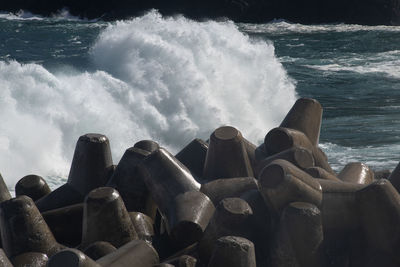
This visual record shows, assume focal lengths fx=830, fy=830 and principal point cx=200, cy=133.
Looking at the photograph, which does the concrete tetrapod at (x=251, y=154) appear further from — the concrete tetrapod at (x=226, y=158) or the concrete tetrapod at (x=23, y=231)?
the concrete tetrapod at (x=23, y=231)

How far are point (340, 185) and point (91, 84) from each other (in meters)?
11.0

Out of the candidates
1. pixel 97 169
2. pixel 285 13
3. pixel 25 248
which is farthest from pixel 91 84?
pixel 285 13

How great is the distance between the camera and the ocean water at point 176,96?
437 inches

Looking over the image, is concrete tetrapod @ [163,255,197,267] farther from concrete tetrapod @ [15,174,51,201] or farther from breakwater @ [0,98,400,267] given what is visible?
concrete tetrapod @ [15,174,51,201]

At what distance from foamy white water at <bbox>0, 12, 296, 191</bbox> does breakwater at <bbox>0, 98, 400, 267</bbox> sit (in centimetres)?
539

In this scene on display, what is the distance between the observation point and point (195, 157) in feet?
16.9

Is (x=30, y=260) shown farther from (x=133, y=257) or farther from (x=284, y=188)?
(x=284, y=188)

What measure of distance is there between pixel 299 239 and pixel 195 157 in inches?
65.3

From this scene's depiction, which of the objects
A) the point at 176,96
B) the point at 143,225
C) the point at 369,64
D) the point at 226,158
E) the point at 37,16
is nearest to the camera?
the point at 143,225

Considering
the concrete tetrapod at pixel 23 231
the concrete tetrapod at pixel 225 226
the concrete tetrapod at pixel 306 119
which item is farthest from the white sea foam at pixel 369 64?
the concrete tetrapod at pixel 23 231

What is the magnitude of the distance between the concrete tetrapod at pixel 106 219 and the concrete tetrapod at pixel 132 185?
0.60 m

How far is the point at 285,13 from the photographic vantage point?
45188 mm

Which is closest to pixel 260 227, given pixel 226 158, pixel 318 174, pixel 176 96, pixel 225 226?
pixel 225 226

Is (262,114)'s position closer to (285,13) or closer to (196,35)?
(196,35)
